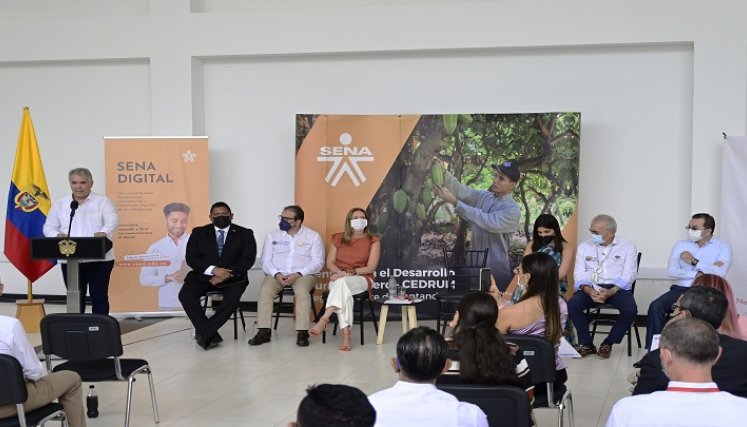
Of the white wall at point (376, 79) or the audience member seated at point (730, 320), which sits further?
the white wall at point (376, 79)

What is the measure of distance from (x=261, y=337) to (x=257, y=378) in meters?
1.37

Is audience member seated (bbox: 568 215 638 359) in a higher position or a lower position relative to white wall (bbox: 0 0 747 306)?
lower

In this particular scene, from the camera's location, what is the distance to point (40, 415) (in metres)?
3.85

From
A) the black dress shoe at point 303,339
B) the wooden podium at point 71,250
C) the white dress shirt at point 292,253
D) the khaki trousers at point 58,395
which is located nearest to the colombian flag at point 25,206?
the wooden podium at point 71,250

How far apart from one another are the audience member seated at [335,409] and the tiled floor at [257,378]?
334cm

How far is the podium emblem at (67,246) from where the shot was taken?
679 centimetres

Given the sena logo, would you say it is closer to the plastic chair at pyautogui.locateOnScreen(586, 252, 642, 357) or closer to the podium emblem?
the plastic chair at pyautogui.locateOnScreen(586, 252, 642, 357)

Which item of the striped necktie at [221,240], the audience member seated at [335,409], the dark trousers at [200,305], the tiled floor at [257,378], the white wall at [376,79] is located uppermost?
the white wall at [376,79]

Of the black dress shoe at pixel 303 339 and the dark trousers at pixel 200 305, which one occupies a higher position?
the dark trousers at pixel 200 305

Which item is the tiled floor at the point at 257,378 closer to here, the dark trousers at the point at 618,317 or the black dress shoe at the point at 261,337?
the black dress shoe at the point at 261,337

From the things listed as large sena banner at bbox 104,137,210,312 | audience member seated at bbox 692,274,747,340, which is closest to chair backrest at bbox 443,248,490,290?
large sena banner at bbox 104,137,210,312

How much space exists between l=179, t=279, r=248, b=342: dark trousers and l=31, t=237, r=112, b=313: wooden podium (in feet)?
3.00

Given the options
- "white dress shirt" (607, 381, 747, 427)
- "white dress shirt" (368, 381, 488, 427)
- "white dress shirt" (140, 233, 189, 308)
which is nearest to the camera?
"white dress shirt" (607, 381, 747, 427)

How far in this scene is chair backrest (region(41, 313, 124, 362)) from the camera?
4473 millimetres
